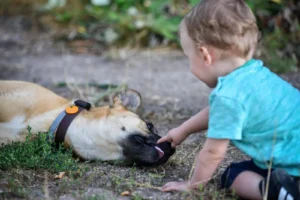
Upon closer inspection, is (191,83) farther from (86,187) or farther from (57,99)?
(86,187)

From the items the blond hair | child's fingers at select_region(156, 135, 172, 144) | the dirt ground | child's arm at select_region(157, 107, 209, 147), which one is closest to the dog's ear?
the dirt ground

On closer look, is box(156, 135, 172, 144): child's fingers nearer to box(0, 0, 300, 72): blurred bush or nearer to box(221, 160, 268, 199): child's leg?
box(221, 160, 268, 199): child's leg

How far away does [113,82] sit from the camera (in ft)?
23.4

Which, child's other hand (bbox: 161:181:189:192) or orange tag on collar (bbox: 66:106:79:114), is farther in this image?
orange tag on collar (bbox: 66:106:79:114)

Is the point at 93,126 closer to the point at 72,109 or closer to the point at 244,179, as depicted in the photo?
the point at 72,109

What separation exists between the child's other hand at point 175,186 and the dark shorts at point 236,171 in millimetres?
229

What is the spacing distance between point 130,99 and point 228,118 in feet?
5.14

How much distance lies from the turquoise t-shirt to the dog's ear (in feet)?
4.56

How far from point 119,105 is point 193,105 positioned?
1776mm

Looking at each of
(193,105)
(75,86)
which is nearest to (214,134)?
(193,105)

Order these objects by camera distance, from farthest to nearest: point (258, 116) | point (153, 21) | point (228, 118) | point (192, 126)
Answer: point (153, 21)
point (192, 126)
point (258, 116)
point (228, 118)

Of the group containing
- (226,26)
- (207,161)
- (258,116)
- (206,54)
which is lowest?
(207,161)

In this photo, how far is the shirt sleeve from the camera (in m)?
3.07

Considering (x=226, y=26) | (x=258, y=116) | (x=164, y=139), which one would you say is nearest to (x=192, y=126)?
(x=164, y=139)
